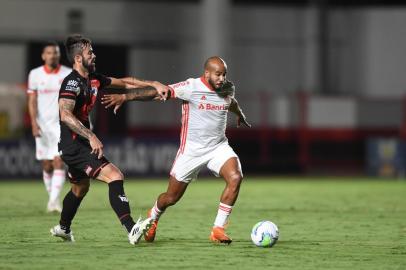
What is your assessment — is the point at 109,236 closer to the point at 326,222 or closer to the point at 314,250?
the point at 314,250

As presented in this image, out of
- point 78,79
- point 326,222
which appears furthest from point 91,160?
point 326,222

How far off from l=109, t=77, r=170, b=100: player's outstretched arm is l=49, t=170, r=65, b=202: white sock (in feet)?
13.4

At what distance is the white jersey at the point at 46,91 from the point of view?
14523 millimetres

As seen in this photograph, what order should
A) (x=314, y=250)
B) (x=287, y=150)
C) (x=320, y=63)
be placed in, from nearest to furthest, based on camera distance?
(x=314, y=250) < (x=287, y=150) < (x=320, y=63)

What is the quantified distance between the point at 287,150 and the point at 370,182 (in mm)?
4721

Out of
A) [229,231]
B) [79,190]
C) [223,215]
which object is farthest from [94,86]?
[229,231]

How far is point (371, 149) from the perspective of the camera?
25.9 metres

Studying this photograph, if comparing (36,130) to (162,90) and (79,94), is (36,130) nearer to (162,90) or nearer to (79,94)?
(79,94)

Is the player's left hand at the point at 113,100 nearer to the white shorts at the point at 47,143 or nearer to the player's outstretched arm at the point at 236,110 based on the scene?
the player's outstretched arm at the point at 236,110

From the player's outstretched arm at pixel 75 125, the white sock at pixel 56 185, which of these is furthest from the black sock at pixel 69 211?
the white sock at pixel 56 185

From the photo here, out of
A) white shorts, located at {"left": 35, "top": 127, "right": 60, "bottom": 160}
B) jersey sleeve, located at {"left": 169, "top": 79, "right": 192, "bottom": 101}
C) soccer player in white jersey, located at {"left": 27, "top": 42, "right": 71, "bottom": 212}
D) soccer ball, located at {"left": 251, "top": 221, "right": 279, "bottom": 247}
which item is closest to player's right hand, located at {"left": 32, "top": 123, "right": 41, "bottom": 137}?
soccer player in white jersey, located at {"left": 27, "top": 42, "right": 71, "bottom": 212}

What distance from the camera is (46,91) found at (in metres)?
14.6

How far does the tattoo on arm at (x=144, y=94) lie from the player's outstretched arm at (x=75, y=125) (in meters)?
0.60

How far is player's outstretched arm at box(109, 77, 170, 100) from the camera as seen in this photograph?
9945mm
